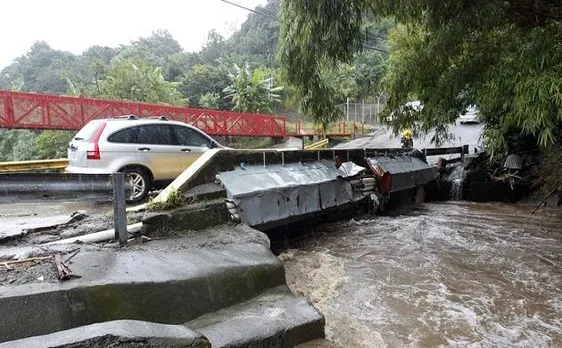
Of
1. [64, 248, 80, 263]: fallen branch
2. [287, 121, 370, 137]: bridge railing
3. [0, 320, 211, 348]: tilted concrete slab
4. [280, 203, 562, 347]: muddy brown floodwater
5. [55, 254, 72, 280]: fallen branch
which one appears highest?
[287, 121, 370, 137]: bridge railing

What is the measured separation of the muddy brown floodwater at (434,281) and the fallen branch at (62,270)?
2.54 meters

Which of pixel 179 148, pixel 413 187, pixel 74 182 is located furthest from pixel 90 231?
pixel 413 187

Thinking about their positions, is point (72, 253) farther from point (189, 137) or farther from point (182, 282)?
point (189, 137)

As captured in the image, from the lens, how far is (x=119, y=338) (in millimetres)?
2094

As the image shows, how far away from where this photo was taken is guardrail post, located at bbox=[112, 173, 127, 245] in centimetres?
397

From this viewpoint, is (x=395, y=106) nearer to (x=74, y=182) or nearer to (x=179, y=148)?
(x=179, y=148)

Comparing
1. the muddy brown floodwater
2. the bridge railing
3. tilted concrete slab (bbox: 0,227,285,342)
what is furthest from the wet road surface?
tilted concrete slab (bbox: 0,227,285,342)

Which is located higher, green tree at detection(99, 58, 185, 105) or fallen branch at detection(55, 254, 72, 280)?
green tree at detection(99, 58, 185, 105)

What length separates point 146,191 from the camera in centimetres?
780

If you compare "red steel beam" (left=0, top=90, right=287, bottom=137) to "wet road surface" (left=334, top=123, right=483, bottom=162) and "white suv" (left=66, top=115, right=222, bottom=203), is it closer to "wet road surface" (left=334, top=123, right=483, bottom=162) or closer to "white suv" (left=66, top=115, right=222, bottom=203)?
"white suv" (left=66, top=115, right=222, bottom=203)

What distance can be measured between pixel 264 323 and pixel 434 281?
11.6 ft

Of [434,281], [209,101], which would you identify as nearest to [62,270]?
[434,281]

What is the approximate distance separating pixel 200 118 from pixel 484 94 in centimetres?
1361

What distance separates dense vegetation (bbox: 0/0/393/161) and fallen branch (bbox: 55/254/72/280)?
5.13 meters
